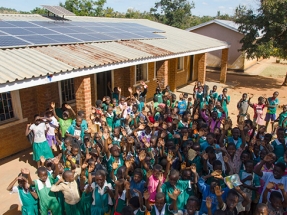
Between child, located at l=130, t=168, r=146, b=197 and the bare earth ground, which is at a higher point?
child, located at l=130, t=168, r=146, b=197

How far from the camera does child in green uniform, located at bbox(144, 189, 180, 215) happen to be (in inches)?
125

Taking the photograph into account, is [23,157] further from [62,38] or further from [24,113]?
[62,38]

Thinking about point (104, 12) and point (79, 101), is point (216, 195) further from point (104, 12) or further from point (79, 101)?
point (104, 12)

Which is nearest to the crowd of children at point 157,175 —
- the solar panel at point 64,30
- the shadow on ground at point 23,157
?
the shadow on ground at point 23,157

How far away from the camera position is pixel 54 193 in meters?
3.70

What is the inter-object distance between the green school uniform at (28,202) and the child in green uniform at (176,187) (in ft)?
5.71

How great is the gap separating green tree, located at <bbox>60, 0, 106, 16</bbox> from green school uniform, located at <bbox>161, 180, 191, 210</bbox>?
29.1m

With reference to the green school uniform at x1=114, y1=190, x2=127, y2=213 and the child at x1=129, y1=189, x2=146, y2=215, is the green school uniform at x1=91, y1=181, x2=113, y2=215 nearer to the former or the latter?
the green school uniform at x1=114, y1=190, x2=127, y2=213

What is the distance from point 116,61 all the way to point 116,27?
16.0 feet

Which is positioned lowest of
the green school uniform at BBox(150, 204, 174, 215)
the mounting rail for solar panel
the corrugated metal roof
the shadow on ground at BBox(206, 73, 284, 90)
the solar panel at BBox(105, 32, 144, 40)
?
the shadow on ground at BBox(206, 73, 284, 90)

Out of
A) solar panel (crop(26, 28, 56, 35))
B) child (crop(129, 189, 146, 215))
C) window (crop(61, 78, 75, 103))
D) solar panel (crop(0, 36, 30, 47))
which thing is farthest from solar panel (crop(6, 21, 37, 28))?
child (crop(129, 189, 146, 215))

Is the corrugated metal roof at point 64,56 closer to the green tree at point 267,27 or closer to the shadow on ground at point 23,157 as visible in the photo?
the shadow on ground at point 23,157

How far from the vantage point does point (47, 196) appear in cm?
363

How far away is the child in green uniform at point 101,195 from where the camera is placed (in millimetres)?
3549
